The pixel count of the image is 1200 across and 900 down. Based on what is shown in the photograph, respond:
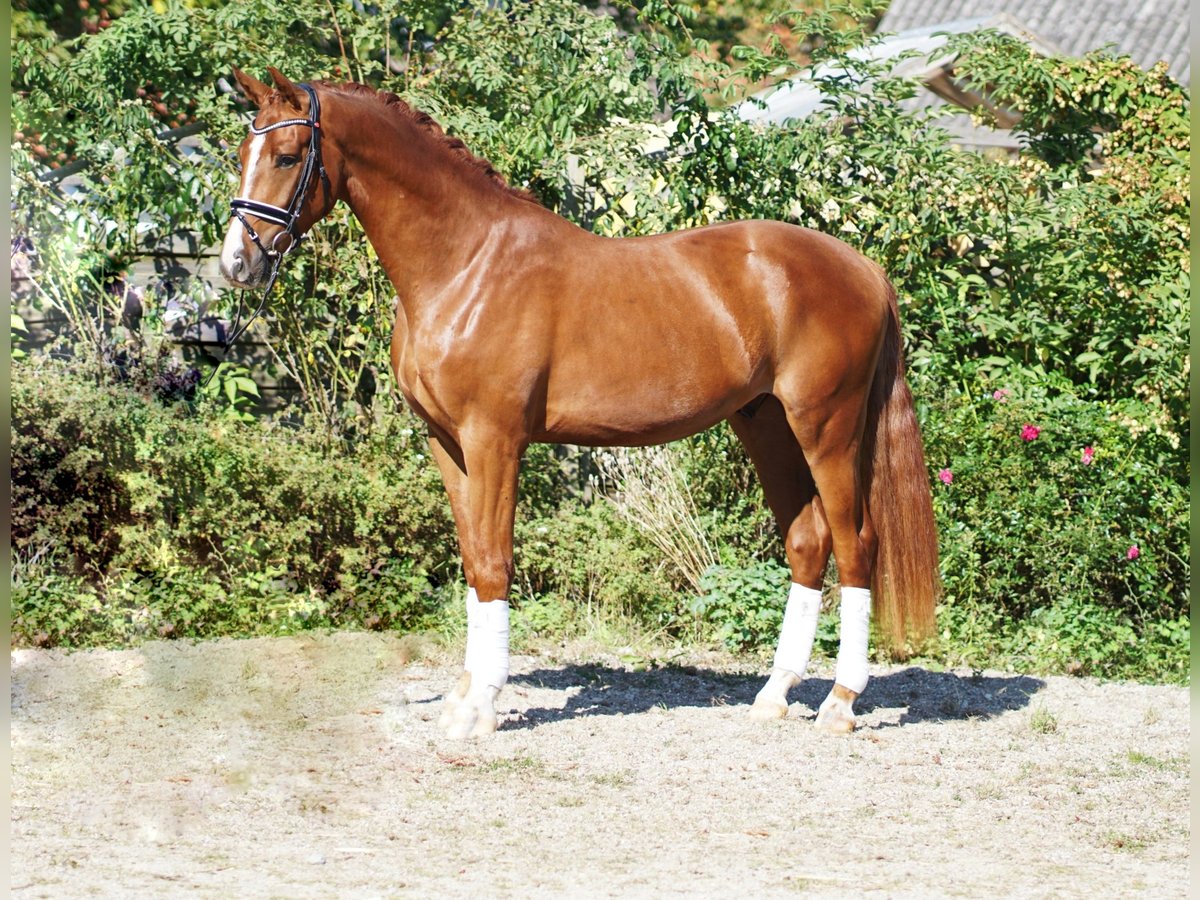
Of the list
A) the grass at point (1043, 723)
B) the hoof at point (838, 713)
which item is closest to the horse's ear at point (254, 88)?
the hoof at point (838, 713)

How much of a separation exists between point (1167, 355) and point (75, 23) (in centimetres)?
1123

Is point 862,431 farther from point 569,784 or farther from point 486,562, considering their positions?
point 569,784

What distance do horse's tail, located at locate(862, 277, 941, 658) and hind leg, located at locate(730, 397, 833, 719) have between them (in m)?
0.25

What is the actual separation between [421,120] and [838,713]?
2.74 metres

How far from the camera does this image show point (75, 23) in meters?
14.0

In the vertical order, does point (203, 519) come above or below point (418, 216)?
below

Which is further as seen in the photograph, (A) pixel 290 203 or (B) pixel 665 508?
(B) pixel 665 508

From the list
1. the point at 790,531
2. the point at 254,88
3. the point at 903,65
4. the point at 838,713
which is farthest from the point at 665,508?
the point at 903,65

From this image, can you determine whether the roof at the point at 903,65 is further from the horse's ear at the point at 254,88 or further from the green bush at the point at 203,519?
the horse's ear at the point at 254,88

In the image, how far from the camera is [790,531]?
5.77 meters

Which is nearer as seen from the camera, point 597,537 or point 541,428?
point 541,428

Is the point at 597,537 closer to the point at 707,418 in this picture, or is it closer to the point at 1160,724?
the point at 707,418

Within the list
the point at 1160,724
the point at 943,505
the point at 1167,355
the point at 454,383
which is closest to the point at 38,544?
the point at 454,383

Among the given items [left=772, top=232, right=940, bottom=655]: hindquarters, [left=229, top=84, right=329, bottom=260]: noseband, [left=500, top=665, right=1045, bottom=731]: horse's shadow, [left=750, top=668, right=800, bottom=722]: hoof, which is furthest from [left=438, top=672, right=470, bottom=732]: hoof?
[left=229, top=84, right=329, bottom=260]: noseband
